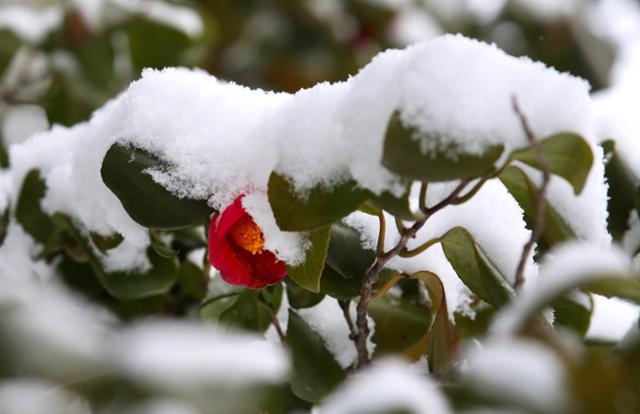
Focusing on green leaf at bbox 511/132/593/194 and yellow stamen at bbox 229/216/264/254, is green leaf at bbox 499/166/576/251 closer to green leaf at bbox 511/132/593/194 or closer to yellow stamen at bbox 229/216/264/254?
green leaf at bbox 511/132/593/194

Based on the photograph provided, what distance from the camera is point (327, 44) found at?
2.47 metres

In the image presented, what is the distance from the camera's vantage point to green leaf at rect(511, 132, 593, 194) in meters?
0.57

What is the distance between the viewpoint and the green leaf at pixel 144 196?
692 millimetres

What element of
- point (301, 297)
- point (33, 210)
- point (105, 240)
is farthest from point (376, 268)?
point (33, 210)

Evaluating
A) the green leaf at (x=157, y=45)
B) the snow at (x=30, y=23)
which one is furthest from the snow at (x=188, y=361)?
the snow at (x=30, y=23)

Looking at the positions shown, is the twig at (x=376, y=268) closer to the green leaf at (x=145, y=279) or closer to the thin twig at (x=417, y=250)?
the thin twig at (x=417, y=250)

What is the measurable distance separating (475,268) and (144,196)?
Answer: 0.82 feet

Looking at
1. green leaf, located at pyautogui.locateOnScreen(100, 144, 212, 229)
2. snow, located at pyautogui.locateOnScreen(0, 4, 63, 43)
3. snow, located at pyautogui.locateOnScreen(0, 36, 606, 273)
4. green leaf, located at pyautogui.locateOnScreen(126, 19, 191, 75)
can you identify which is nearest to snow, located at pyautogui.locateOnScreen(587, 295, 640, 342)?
snow, located at pyautogui.locateOnScreen(0, 36, 606, 273)

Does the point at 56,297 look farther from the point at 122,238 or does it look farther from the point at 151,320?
the point at 151,320

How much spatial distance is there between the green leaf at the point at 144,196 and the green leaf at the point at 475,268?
19 centimetres

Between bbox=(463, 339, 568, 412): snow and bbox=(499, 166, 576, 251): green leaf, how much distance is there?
222mm

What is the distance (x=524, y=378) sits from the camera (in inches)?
15.0

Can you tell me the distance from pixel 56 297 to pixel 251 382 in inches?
4.0

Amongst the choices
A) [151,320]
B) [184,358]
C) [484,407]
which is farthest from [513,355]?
[151,320]
